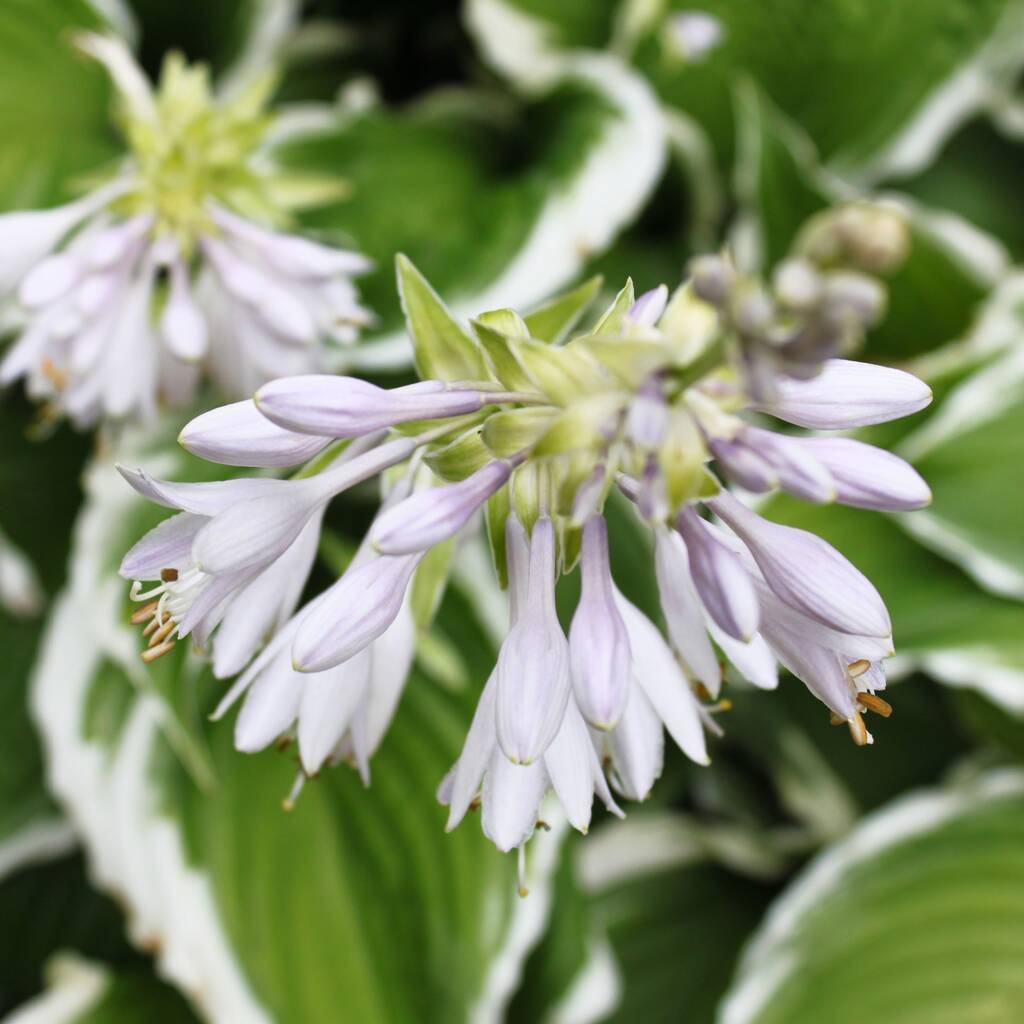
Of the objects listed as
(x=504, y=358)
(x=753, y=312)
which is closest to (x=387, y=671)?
(x=504, y=358)

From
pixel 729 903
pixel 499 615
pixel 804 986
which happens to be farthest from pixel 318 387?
pixel 729 903

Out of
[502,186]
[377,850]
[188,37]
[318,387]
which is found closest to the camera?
[318,387]

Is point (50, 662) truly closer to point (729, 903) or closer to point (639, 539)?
point (639, 539)

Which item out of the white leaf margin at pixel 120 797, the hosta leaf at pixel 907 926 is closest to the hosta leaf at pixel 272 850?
the white leaf margin at pixel 120 797

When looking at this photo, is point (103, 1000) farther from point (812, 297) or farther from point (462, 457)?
point (812, 297)

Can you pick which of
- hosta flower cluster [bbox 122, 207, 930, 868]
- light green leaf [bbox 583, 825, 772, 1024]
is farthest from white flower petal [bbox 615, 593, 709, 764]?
light green leaf [bbox 583, 825, 772, 1024]

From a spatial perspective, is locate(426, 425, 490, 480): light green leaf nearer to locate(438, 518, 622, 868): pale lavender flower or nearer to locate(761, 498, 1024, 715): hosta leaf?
A: locate(438, 518, 622, 868): pale lavender flower

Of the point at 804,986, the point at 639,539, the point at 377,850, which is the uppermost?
the point at 639,539
